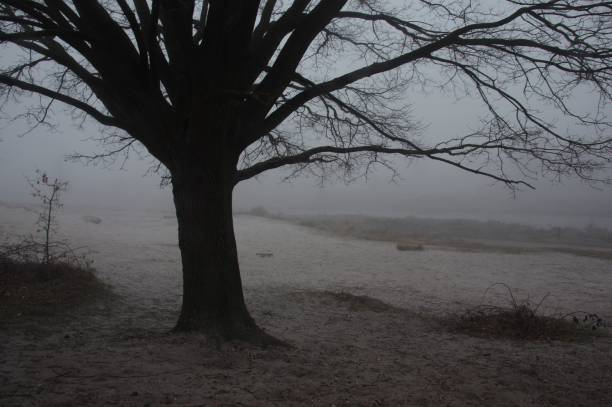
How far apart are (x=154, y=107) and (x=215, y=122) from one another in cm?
75

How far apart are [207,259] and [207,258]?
0.01 meters

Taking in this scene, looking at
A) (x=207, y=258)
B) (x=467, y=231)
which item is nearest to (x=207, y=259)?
(x=207, y=258)

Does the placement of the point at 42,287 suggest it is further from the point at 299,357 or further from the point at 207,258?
the point at 299,357

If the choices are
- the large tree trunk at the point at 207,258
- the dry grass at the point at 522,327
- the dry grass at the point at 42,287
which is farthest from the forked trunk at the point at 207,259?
the dry grass at the point at 522,327

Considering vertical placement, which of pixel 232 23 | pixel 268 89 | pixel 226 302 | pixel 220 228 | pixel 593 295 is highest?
pixel 232 23

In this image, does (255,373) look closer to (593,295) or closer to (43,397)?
(43,397)

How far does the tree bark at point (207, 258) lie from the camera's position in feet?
17.0

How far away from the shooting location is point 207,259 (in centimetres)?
520

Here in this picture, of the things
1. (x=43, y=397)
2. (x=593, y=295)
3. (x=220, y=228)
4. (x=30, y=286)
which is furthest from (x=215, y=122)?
(x=593, y=295)

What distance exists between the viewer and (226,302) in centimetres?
526

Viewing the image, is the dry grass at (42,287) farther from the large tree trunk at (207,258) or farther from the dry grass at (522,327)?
the dry grass at (522,327)

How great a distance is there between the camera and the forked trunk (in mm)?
5195

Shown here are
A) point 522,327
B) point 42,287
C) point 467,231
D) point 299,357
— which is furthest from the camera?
point 467,231

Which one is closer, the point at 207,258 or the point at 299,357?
the point at 299,357
